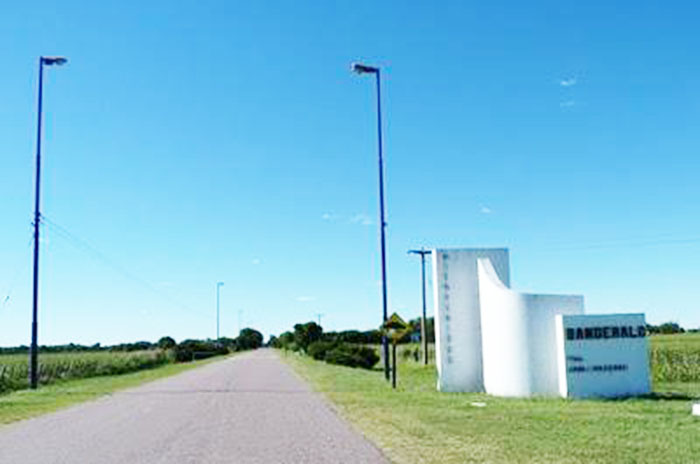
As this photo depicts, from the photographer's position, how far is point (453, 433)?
13797 mm

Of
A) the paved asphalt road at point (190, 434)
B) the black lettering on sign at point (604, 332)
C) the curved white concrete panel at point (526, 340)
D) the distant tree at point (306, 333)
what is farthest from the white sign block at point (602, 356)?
the distant tree at point (306, 333)

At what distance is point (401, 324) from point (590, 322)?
702 cm

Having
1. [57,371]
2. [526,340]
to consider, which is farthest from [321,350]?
[526,340]

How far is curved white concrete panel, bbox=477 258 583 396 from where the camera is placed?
21438 mm

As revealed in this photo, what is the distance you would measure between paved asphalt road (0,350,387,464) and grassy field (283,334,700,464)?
773 mm

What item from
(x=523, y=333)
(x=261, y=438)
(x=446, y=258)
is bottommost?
(x=261, y=438)

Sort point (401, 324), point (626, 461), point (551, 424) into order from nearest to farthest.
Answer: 1. point (626, 461)
2. point (551, 424)
3. point (401, 324)

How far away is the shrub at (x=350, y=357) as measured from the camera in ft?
206

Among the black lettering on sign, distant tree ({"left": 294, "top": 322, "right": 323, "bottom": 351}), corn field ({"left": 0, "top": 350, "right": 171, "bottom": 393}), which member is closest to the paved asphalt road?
the black lettering on sign

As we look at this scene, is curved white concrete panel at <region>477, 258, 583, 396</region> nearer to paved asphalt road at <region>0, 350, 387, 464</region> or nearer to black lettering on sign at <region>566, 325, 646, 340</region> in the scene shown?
black lettering on sign at <region>566, 325, 646, 340</region>

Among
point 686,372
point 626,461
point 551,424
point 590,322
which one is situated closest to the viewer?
point 626,461

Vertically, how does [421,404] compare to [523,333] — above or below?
below

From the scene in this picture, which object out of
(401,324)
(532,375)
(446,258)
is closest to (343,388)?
(401,324)

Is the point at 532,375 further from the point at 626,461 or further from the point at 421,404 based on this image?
the point at 626,461
